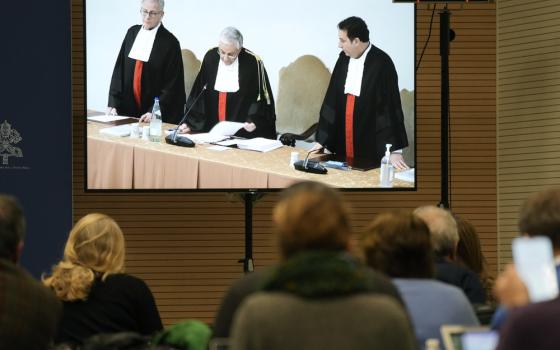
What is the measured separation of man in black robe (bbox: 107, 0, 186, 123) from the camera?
6.73 metres

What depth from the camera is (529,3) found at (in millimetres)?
7477

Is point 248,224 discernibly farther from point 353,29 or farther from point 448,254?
point 448,254

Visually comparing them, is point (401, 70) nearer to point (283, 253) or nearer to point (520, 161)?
point (520, 161)

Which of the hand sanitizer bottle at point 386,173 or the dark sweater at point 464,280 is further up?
the hand sanitizer bottle at point 386,173

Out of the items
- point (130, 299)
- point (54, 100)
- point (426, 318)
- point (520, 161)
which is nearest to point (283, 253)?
point (426, 318)

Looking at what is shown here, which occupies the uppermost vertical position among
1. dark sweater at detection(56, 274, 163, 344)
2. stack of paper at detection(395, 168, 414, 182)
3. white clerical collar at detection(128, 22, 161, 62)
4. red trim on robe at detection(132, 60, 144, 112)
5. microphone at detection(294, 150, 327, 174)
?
white clerical collar at detection(128, 22, 161, 62)

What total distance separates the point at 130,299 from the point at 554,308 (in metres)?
2.00

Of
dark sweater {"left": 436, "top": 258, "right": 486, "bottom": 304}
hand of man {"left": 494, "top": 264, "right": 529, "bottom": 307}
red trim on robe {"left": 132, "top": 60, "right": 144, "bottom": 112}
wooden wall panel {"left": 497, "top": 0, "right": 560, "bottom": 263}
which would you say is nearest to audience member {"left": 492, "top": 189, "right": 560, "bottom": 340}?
hand of man {"left": 494, "top": 264, "right": 529, "bottom": 307}

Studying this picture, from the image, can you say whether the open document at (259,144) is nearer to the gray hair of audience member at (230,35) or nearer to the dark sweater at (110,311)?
the gray hair of audience member at (230,35)

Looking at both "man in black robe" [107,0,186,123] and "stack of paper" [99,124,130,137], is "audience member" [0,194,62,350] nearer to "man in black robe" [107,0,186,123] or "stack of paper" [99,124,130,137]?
"stack of paper" [99,124,130,137]

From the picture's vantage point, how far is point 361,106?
676 cm

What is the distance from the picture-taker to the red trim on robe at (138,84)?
6.79 metres

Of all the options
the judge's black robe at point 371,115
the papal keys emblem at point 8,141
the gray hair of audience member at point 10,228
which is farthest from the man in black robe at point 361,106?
the gray hair of audience member at point 10,228

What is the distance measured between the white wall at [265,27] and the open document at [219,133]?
0.41 m
